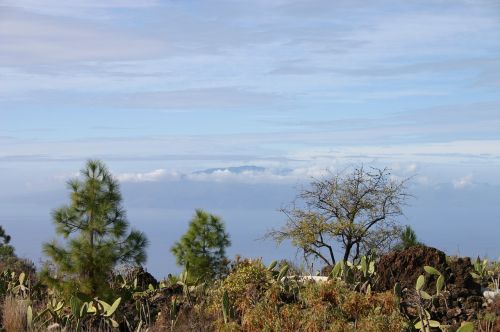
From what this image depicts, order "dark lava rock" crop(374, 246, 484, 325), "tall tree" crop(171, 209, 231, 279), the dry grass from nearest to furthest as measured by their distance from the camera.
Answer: "dark lava rock" crop(374, 246, 484, 325), the dry grass, "tall tree" crop(171, 209, 231, 279)

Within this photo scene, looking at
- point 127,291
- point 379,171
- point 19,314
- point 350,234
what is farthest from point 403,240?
point 19,314

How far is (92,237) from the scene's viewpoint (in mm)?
13602

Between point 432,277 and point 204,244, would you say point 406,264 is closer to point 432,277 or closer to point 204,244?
point 432,277

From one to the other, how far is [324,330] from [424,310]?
4.69ft

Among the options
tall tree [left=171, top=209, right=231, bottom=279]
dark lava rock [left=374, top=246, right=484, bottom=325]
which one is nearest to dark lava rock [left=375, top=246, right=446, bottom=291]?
dark lava rock [left=374, top=246, right=484, bottom=325]

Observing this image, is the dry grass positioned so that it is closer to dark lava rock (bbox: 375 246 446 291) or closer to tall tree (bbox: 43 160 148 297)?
tall tree (bbox: 43 160 148 297)

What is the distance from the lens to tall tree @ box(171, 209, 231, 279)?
1536cm

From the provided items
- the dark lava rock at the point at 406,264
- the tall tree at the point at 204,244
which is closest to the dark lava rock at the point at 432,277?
the dark lava rock at the point at 406,264

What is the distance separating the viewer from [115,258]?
13.5 meters

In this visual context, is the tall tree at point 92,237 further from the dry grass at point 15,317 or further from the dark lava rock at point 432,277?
the dark lava rock at point 432,277

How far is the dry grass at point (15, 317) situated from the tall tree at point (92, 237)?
0.68 metres

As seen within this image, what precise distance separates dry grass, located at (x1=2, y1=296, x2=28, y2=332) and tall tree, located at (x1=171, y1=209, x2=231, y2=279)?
3.22 meters

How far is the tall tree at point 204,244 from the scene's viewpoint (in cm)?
1536

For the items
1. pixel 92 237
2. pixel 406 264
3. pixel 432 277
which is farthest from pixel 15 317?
pixel 432 277
